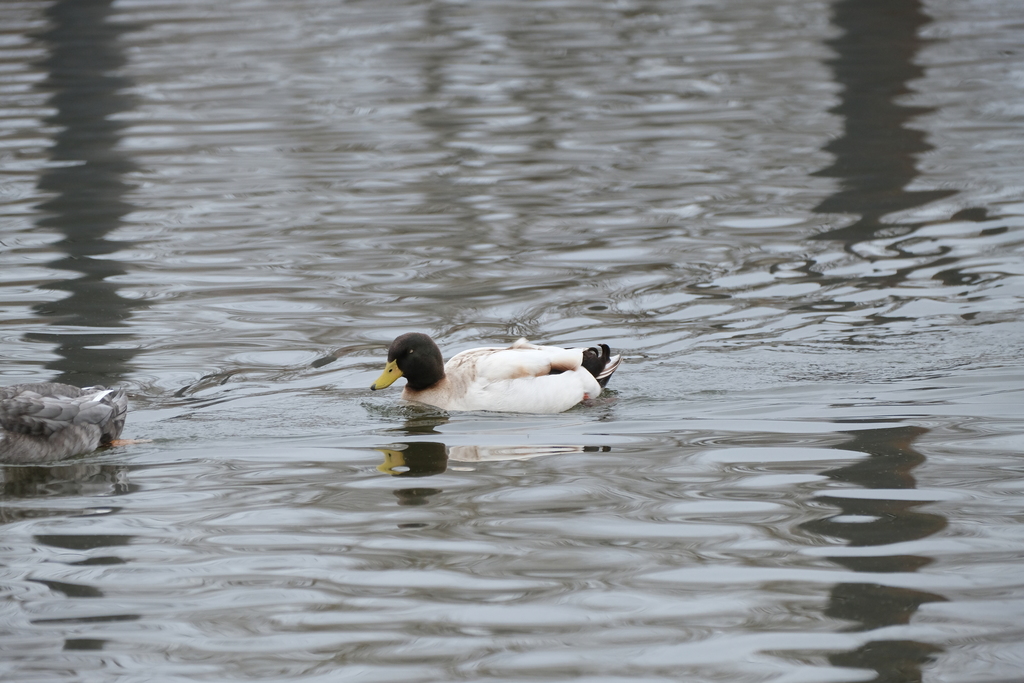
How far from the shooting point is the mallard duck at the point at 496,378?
817 cm

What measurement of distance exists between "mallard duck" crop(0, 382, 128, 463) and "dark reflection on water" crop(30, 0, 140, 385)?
55.2 inches

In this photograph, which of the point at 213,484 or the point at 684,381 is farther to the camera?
the point at 684,381

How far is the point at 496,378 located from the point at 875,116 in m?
10.3

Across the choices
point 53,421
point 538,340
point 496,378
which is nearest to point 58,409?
point 53,421

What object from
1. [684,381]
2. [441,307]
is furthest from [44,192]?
[684,381]

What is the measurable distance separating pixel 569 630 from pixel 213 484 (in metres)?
2.55

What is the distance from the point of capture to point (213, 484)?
671 centimetres

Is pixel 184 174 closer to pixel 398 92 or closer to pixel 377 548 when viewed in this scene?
pixel 398 92

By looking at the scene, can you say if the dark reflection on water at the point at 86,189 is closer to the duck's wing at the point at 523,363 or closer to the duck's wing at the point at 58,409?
the duck's wing at the point at 58,409

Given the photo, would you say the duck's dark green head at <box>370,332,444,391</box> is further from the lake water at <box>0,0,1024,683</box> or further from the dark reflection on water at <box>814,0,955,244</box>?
the dark reflection on water at <box>814,0,955,244</box>

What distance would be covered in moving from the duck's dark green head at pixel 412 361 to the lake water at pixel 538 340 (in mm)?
254

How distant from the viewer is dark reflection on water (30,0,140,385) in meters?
9.55

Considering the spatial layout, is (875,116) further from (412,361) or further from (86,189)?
(412,361)

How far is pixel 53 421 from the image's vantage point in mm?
7180
